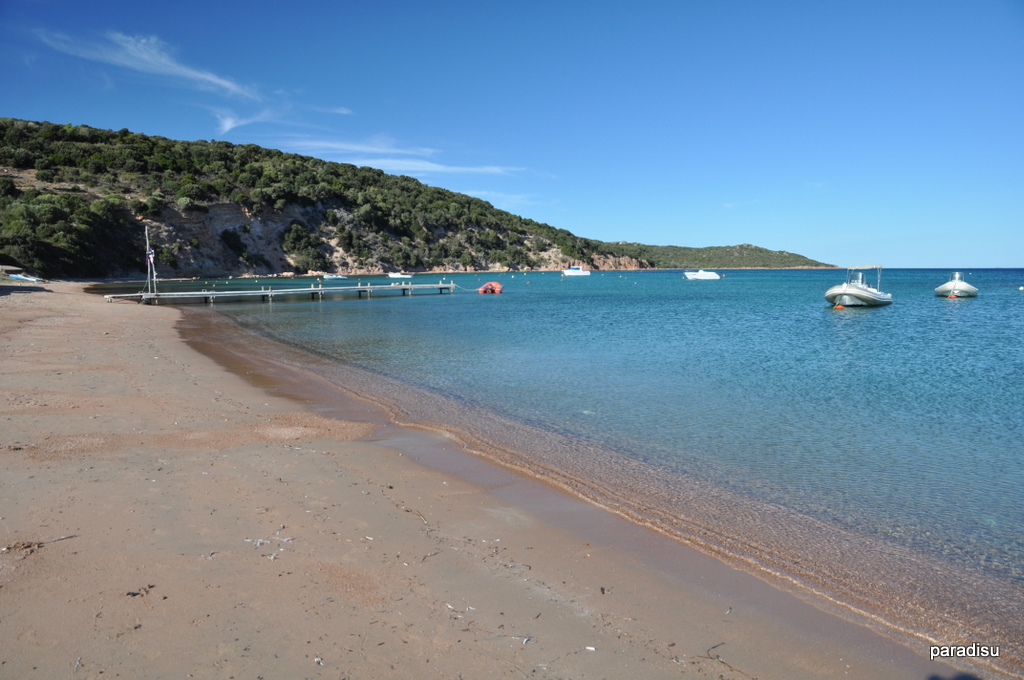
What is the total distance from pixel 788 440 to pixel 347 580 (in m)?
7.67

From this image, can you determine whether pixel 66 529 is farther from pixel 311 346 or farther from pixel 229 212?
pixel 229 212

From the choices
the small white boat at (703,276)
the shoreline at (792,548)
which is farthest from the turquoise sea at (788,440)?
A: the small white boat at (703,276)

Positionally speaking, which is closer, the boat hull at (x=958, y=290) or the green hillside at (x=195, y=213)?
A: the boat hull at (x=958, y=290)

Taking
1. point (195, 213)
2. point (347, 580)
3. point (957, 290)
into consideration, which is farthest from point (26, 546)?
point (195, 213)

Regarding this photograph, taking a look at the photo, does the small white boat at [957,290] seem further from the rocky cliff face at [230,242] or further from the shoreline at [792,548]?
the rocky cliff face at [230,242]

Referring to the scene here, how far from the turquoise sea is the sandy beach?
0.73 metres

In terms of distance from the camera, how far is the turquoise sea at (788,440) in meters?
5.38

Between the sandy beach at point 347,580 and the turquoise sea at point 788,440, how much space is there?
0.73m

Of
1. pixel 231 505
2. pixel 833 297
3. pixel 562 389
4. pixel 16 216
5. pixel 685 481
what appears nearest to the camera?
pixel 231 505

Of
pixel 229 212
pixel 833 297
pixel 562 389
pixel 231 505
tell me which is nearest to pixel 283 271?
pixel 229 212

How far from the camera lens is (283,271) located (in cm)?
9262

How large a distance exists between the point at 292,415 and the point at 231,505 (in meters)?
4.91

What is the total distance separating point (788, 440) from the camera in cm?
980

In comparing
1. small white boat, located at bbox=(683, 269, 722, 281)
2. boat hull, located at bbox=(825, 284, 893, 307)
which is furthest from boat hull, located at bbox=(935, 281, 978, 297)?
small white boat, located at bbox=(683, 269, 722, 281)
